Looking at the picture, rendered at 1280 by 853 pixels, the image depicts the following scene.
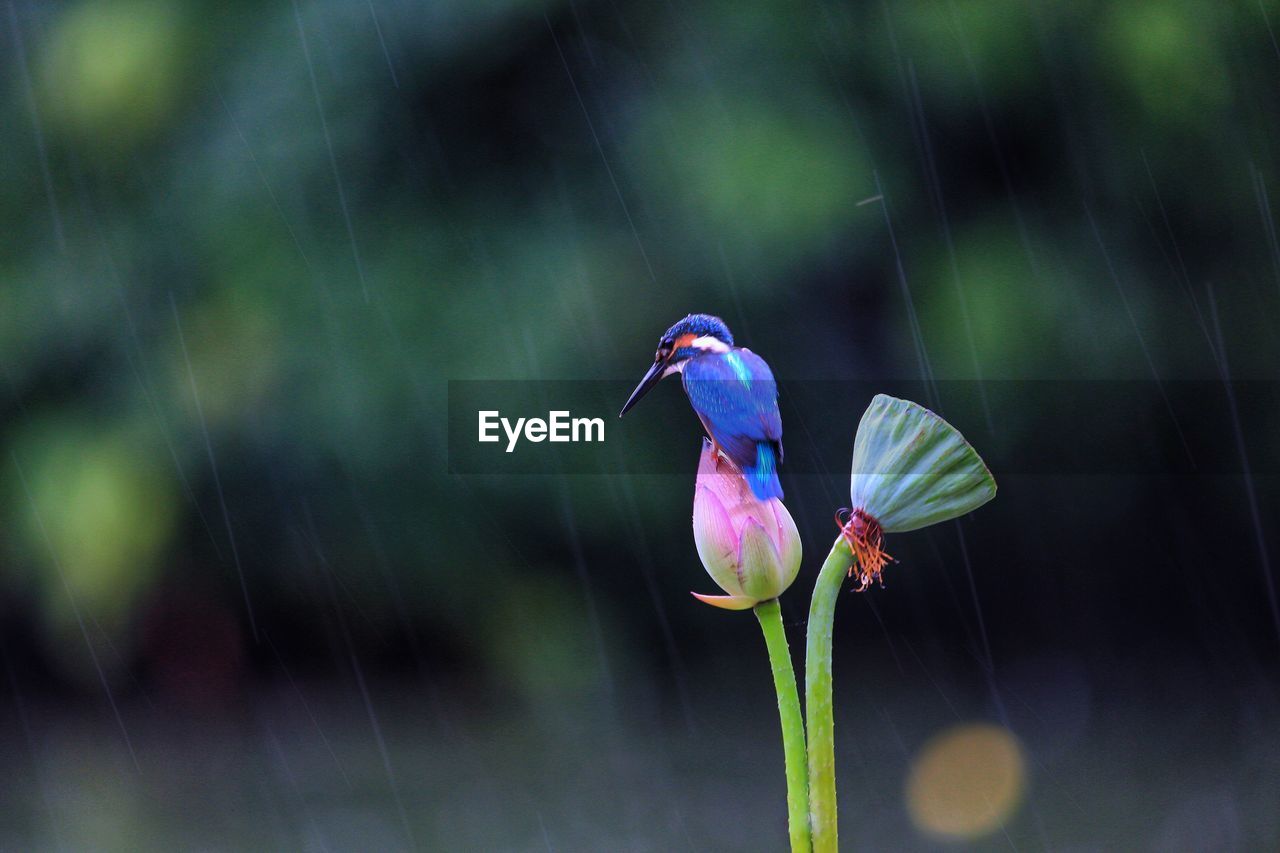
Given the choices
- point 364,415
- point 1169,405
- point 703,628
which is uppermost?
point 364,415

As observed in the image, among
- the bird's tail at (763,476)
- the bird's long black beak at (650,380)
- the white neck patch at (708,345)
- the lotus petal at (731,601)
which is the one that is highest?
the white neck patch at (708,345)

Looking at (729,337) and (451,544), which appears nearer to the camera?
(729,337)

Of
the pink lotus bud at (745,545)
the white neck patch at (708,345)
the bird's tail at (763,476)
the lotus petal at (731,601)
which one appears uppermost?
the white neck patch at (708,345)

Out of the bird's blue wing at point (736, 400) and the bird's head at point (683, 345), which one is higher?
the bird's head at point (683, 345)

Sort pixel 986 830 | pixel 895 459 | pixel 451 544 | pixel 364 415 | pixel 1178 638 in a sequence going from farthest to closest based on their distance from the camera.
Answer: pixel 1178 638 → pixel 451 544 → pixel 364 415 → pixel 986 830 → pixel 895 459

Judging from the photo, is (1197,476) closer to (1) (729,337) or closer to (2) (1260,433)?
(2) (1260,433)

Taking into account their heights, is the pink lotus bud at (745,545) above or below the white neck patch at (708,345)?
below

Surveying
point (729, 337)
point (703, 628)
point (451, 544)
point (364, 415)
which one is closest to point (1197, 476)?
point (703, 628)
